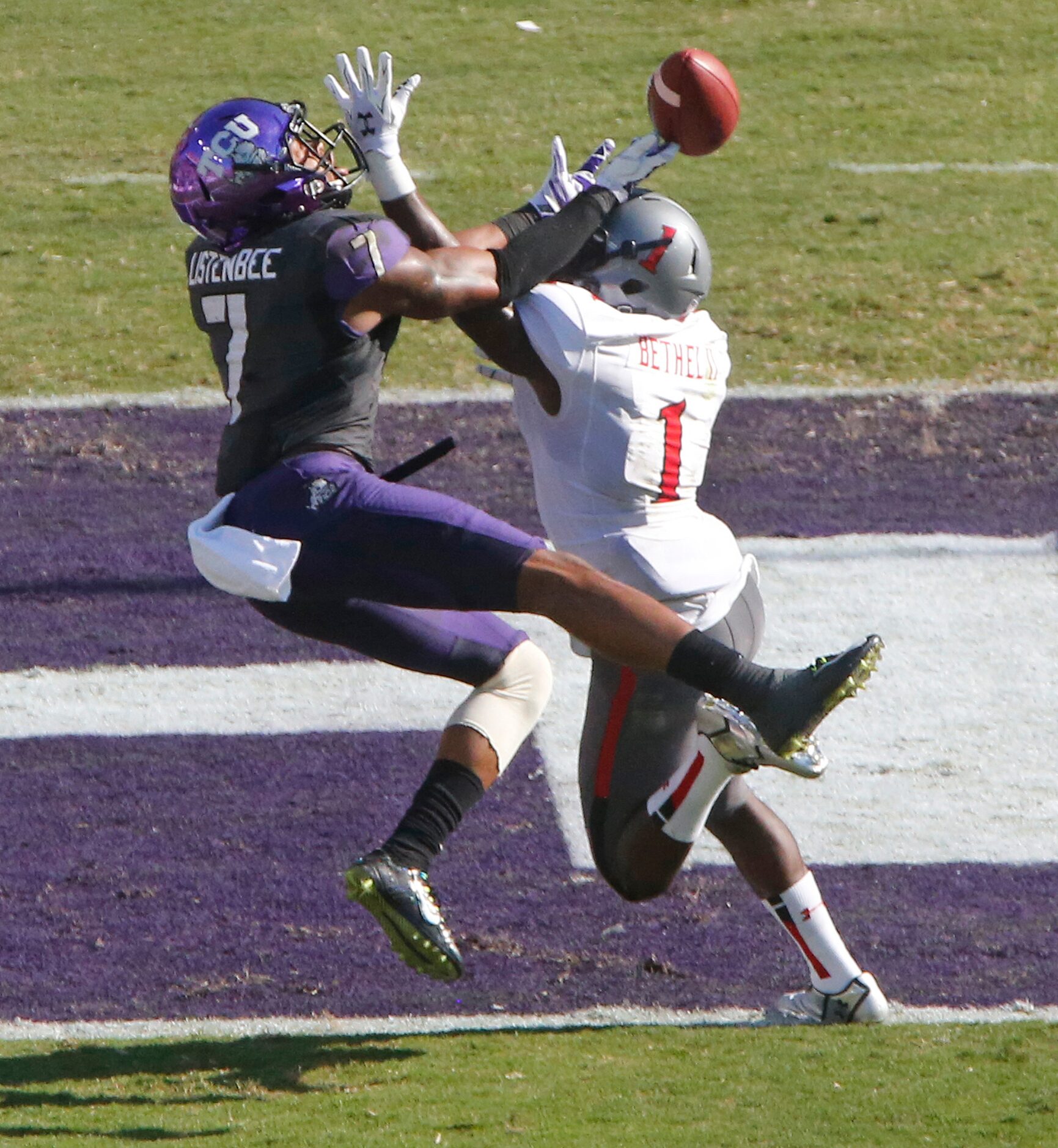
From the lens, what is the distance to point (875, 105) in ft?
47.0

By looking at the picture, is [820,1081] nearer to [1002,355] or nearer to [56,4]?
[1002,355]

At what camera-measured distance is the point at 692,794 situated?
167 inches

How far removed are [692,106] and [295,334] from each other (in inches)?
54.2

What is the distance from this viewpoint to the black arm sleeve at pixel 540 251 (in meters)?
4.25

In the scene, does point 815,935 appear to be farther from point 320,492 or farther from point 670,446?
point 320,492

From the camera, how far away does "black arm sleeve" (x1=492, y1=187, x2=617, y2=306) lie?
4.25 metres

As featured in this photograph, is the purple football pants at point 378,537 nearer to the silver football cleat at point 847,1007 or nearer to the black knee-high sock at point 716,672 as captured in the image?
the black knee-high sock at point 716,672

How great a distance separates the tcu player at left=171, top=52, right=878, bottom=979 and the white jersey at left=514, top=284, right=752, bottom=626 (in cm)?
17

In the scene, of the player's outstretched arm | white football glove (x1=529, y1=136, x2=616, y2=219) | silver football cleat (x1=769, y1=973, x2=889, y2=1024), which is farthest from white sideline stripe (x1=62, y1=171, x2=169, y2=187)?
silver football cleat (x1=769, y1=973, x2=889, y2=1024)

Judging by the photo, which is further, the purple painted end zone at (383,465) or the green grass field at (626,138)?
the green grass field at (626,138)

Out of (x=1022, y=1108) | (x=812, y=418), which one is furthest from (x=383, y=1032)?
(x=812, y=418)

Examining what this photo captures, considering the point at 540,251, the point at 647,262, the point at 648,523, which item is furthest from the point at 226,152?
the point at 648,523

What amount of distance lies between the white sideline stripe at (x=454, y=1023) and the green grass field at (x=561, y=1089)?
8cm

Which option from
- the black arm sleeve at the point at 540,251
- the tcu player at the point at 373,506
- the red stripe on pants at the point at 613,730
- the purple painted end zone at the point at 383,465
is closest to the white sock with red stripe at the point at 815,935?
the red stripe on pants at the point at 613,730
